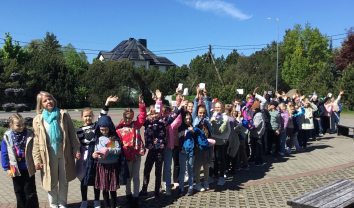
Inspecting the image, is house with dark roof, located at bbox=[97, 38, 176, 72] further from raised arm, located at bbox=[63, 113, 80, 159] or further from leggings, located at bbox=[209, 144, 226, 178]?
raised arm, located at bbox=[63, 113, 80, 159]

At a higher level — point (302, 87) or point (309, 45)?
point (309, 45)

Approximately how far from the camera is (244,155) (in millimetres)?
8102

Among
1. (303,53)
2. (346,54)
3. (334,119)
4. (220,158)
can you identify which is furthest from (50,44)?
(220,158)

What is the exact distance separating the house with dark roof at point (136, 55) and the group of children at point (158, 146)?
5755 centimetres

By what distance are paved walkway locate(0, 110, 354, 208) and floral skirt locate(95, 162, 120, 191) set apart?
813 mm

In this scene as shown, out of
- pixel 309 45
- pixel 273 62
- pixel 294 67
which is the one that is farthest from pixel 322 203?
pixel 273 62

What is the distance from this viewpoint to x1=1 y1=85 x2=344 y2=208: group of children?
4949mm

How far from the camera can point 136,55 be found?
67.1 metres

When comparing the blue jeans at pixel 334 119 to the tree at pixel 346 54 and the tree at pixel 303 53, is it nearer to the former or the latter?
the tree at pixel 346 54

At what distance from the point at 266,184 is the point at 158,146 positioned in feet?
8.79

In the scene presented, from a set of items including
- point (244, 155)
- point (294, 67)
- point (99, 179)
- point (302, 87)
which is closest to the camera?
point (99, 179)

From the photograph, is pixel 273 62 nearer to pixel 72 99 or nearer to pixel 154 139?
pixel 72 99

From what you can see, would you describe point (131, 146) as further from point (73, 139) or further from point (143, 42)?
point (143, 42)

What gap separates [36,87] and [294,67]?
3220 centimetres
